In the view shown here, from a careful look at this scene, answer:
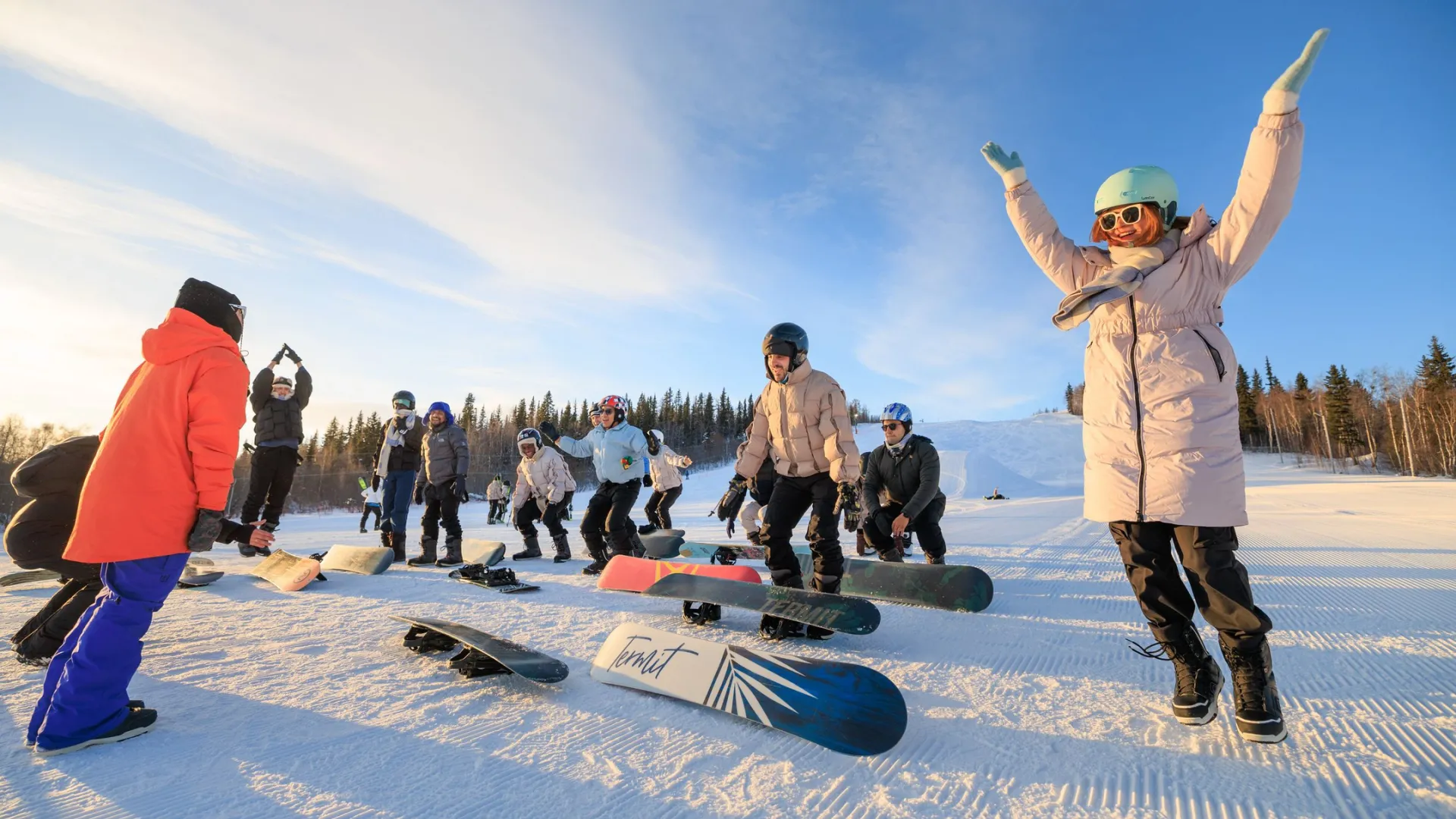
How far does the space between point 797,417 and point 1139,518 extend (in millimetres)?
2325

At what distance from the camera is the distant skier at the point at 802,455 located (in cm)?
434

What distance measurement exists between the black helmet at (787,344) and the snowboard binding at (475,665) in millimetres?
2616

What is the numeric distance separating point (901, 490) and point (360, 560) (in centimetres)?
606

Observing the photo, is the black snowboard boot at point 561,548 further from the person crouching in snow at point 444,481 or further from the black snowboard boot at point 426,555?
the black snowboard boot at point 426,555

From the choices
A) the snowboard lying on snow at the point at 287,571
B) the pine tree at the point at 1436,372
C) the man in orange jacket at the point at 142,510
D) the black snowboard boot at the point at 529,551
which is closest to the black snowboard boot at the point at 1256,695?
the man in orange jacket at the point at 142,510

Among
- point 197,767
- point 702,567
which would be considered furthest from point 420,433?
point 197,767

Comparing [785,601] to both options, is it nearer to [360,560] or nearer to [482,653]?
[482,653]

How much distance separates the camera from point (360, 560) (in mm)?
6598

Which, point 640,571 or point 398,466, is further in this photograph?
point 398,466

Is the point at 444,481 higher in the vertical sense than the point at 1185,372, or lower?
lower

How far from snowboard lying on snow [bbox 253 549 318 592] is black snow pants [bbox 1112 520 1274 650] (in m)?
6.30

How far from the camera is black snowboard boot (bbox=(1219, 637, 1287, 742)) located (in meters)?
2.14

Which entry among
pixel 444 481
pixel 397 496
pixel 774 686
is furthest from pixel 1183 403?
pixel 397 496

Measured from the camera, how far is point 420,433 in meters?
8.17
